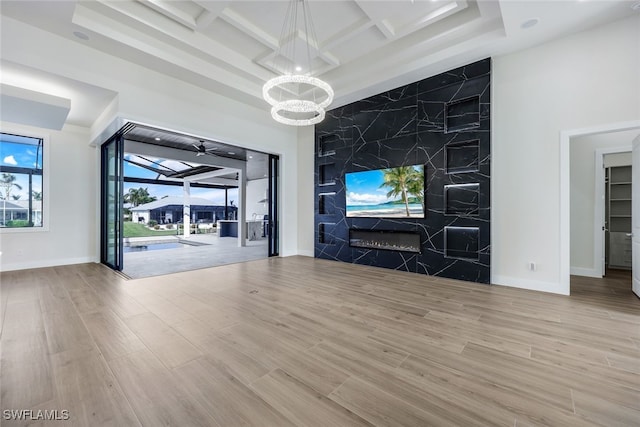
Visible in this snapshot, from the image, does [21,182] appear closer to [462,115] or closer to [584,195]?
[462,115]

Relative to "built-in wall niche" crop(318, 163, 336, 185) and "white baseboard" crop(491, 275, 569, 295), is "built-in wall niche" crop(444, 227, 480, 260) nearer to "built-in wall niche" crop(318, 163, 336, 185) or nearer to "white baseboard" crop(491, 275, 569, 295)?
"white baseboard" crop(491, 275, 569, 295)

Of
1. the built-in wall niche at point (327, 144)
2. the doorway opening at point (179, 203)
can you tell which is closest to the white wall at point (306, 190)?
the built-in wall niche at point (327, 144)

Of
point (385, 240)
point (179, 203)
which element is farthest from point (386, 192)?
point (179, 203)

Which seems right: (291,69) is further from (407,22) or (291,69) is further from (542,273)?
(542,273)

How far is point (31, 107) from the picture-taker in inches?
171

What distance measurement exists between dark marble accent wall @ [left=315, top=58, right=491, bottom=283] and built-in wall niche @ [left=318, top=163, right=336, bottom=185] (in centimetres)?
64

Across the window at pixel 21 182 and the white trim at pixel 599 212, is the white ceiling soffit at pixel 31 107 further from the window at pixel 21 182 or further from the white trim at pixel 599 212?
the white trim at pixel 599 212

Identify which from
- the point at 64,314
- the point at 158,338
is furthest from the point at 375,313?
the point at 64,314

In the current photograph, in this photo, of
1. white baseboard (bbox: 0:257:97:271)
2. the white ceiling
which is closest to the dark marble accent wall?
the white ceiling

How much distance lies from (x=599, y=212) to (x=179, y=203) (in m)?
16.5

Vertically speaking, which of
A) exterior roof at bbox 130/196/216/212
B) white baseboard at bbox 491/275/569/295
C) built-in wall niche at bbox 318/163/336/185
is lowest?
white baseboard at bbox 491/275/569/295

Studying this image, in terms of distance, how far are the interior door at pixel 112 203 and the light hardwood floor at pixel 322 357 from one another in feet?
5.17

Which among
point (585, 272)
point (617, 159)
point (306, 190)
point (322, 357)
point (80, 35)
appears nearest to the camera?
point (322, 357)

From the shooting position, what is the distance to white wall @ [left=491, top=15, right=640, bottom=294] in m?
3.62
